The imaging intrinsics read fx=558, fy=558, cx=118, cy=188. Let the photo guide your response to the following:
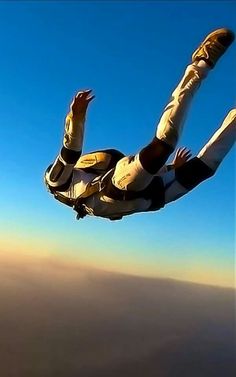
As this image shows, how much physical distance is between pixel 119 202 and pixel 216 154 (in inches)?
23.2

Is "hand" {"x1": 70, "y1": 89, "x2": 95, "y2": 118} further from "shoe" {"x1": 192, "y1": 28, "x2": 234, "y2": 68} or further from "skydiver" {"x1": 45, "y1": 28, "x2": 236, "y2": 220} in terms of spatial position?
"shoe" {"x1": 192, "y1": 28, "x2": 234, "y2": 68}

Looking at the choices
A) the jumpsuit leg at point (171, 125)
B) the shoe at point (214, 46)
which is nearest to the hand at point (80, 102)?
the jumpsuit leg at point (171, 125)

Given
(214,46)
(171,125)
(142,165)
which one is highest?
(214,46)

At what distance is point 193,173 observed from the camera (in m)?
3.15

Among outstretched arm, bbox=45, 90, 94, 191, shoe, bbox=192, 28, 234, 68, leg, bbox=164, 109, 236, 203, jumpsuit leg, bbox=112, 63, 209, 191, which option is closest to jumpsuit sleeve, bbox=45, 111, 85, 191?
outstretched arm, bbox=45, 90, 94, 191

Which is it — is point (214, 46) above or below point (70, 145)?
→ above

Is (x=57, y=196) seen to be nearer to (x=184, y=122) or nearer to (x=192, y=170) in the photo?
(x=192, y=170)

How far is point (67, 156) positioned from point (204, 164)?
76 cm

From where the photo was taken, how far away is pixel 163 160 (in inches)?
107

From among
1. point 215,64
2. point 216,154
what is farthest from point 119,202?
point 215,64

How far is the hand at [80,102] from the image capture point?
9.22 ft

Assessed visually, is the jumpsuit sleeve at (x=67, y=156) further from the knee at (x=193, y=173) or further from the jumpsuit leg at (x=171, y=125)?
the knee at (x=193, y=173)

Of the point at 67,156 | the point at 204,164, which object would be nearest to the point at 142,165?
the point at 204,164

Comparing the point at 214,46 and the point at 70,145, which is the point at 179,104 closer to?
the point at 214,46
